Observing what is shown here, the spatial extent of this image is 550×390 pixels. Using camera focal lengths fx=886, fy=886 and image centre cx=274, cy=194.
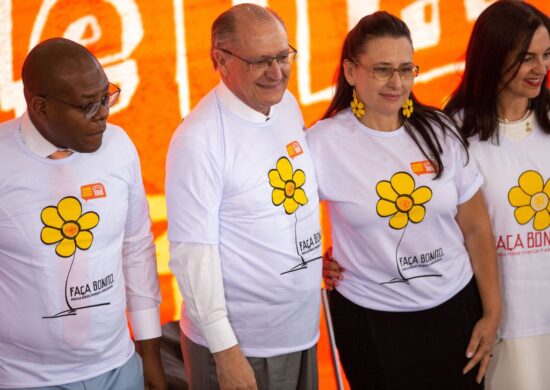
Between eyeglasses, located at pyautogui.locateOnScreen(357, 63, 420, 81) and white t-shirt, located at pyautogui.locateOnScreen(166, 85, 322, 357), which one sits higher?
eyeglasses, located at pyautogui.locateOnScreen(357, 63, 420, 81)

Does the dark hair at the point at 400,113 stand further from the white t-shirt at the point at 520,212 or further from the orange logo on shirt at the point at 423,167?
the white t-shirt at the point at 520,212

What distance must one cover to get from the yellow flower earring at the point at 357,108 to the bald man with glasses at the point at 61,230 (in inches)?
28.6

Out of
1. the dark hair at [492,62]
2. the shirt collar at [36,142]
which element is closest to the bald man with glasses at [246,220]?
the shirt collar at [36,142]

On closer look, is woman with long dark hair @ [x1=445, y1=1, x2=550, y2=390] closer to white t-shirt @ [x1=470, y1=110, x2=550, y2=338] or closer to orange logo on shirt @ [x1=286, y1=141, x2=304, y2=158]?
white t-shirt @ [x1=470, y1=110, x2=550, y2=338]

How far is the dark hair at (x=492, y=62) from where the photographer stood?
8.56 ft

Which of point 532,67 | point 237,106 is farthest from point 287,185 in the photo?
point 532,67

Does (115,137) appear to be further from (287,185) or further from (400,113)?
(400,113)

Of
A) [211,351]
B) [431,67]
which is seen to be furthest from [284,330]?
[431,67]

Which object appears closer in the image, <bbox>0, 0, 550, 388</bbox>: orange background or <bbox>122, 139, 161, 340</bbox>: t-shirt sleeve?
<bbox>122, 139, 161, 340</bbox>: t-shirt sleeve

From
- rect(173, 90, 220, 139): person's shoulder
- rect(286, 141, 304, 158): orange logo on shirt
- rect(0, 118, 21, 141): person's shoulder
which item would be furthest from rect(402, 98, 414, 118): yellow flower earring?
rect(0, 118, 21, 141): person's shoulder

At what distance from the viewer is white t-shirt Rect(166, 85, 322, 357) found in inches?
88.4

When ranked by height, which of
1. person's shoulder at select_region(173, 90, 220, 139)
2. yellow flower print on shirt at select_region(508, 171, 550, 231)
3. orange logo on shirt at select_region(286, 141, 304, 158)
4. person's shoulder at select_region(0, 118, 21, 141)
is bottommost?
yellow flower print on shirt at select_region(508, 171, 550, 231)

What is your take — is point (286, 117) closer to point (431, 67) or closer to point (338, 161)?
point (338, 161)

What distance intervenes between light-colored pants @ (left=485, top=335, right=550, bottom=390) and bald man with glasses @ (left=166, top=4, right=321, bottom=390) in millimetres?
664
